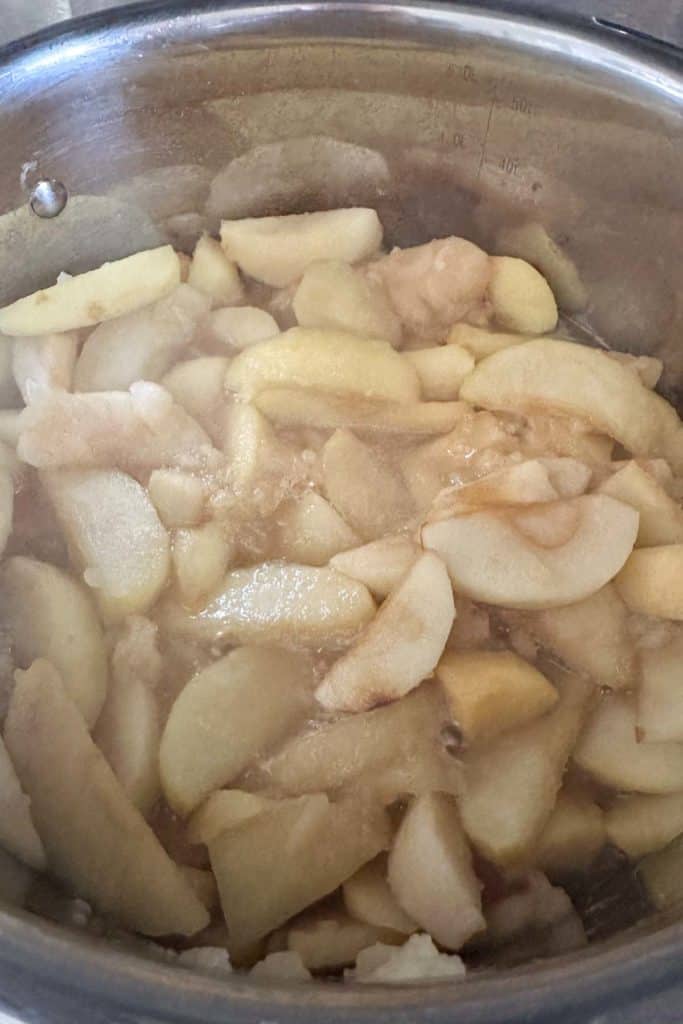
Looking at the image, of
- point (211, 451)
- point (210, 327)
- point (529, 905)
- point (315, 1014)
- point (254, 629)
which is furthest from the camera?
point (210, 327)

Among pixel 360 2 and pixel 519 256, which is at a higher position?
pixel 360 2

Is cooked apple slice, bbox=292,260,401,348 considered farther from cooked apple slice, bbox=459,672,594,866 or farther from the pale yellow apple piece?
cooked apple slice, bbox=459,672,594,866

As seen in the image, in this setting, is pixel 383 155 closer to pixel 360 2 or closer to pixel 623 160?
pixel 360 2

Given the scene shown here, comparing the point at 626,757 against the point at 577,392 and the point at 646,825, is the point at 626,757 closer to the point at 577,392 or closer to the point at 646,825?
the point at 646,825

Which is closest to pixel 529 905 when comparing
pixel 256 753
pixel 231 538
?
pixel 256 753

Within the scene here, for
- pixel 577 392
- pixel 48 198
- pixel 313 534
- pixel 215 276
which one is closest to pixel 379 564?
pixel 313 534

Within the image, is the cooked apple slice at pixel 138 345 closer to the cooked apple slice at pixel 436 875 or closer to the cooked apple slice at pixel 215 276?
the cooked apple slice at pixel 215 276

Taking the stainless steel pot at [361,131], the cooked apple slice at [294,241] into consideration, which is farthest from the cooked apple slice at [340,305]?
the stainless steel pot at [361,131]

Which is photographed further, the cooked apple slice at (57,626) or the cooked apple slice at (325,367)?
the cooked apple slice at (325,367)
